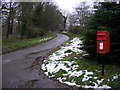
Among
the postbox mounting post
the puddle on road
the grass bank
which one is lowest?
the puddle on road

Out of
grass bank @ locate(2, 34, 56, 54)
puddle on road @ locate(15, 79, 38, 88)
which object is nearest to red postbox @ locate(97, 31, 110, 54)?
puddle on road @ locate(15, 79, 38, 88)

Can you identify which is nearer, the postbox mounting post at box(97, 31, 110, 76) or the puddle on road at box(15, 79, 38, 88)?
the puddle on road at box(15, 79, 38, 88)

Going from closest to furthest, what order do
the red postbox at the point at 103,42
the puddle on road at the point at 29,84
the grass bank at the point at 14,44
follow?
the puddle on road at the point at 29,84, the red postbox at the point at 103,42, the grass bank at the point at 14,44

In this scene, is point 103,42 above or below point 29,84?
Result: above

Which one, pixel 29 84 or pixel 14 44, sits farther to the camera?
pixel 14 44

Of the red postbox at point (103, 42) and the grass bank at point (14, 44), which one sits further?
the grass bank at point (14, 44)

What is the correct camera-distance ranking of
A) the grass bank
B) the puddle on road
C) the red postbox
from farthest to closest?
the grass bank < the red postbox < the puddle on road

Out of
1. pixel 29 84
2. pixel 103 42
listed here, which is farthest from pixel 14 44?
pixel 103 42

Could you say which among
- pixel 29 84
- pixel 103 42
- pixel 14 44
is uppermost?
pixel 103 42

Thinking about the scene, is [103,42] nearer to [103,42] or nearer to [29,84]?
[103,42]

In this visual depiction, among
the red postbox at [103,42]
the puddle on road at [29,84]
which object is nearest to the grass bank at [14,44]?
the puddle on road at [29,84]

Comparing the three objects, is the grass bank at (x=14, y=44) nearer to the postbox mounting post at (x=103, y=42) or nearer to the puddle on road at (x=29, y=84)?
the puddle on road at (x=29, y=84)

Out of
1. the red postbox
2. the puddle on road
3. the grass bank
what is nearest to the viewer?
the puddle on road

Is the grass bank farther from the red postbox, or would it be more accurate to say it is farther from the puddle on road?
the red postbox
